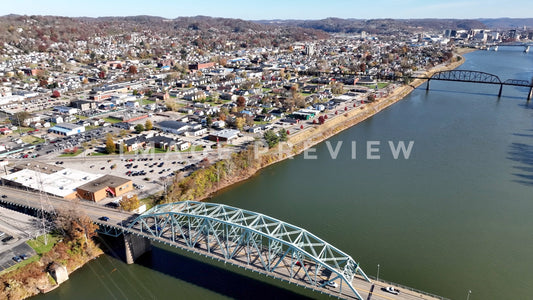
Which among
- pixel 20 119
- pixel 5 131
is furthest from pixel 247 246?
pixel 20 119

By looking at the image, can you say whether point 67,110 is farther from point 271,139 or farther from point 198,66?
point 198,66

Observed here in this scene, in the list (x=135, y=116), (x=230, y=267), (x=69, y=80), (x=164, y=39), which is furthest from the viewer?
(x=164, y=39)

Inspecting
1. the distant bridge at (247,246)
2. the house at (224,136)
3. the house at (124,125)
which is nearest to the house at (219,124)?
the house at (224,136)

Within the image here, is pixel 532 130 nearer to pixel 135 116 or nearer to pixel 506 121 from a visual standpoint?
pixel 506 121

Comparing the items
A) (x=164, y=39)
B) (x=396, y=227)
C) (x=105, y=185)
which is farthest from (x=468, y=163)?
(x=164, y=39)

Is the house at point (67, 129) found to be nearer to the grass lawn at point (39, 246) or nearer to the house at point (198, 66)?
the grass lawn at point (39, 246)

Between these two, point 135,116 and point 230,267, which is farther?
point 135,116
